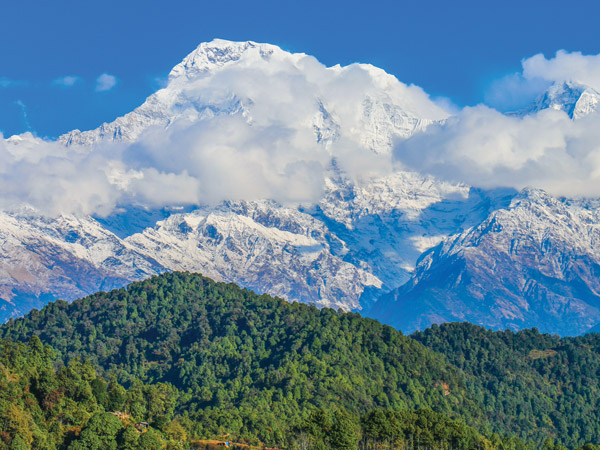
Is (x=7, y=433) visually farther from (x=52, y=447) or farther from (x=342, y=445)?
(x=342, y=445)

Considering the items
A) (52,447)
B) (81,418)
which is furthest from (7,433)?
(81,418)

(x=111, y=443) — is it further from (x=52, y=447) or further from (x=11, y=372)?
(x=11, y=372)

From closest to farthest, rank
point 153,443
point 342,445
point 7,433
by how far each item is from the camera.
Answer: point 7,433 → point 153,443 → point 342,445

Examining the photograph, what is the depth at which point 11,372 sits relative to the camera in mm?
198500

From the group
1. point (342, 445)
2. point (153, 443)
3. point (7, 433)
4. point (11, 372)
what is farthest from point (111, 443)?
point (342, 445)

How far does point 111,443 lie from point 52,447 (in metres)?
10.8

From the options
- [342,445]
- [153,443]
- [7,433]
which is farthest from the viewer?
[342,445]

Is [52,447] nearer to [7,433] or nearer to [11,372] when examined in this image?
[7,433]

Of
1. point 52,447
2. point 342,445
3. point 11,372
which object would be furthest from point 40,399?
point 342,445

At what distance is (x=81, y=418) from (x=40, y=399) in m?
12.2

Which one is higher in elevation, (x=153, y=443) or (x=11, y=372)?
(x=11, y=372)

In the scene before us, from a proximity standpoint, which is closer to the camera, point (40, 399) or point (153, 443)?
point (153, 443)

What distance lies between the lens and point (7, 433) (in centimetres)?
16825

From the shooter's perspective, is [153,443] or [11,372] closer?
[153,443]
